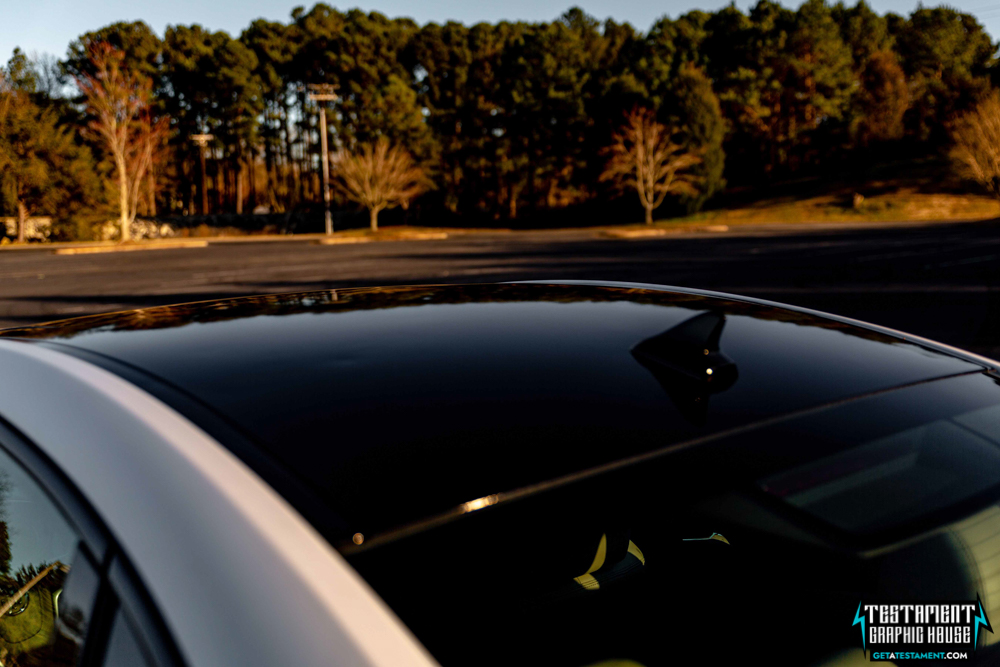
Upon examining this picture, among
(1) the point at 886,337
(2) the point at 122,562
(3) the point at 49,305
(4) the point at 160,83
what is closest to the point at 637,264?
(3) the point at 49,305

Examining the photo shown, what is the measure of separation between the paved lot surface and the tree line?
22576mm

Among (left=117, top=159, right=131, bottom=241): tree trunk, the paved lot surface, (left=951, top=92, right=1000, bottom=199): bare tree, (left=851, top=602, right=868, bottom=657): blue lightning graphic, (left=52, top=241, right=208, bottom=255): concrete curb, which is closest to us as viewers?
(left=851, top=602, right=868, bottom=657): blue lightning graphic

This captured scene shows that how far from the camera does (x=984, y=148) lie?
40969 mm

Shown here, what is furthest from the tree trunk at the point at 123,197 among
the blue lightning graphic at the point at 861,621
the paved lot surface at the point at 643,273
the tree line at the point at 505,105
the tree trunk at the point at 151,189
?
the blue lightning graphic at the point at 861,621

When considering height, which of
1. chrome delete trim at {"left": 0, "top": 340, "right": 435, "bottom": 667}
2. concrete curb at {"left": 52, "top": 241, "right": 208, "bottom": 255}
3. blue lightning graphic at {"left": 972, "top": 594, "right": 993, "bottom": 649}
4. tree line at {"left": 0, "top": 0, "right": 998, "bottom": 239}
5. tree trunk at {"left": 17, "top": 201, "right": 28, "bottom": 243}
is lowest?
concrete curb at {"left": 52, "top": 241, "right": 208, "bottom": 255}

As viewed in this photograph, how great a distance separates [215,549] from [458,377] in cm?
56

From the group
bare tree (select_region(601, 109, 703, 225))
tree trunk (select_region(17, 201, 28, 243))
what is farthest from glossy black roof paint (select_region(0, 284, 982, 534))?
tree trunk (select_region(17, 201, 28, 243))

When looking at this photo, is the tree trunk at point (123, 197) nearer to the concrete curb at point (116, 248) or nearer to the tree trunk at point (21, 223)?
the concrete curb at point (116, 248)

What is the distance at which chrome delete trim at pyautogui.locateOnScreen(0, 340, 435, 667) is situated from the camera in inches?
28.0

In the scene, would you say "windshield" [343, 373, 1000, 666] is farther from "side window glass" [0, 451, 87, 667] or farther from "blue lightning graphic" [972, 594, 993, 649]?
"side window glass" [0, 451, 87, 667]

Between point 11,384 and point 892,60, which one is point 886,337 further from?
point 892,60

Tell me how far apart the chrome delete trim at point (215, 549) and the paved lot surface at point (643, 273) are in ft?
29.9

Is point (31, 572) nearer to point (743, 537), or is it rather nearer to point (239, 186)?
point (743, 537)

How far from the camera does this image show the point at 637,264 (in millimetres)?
19219
